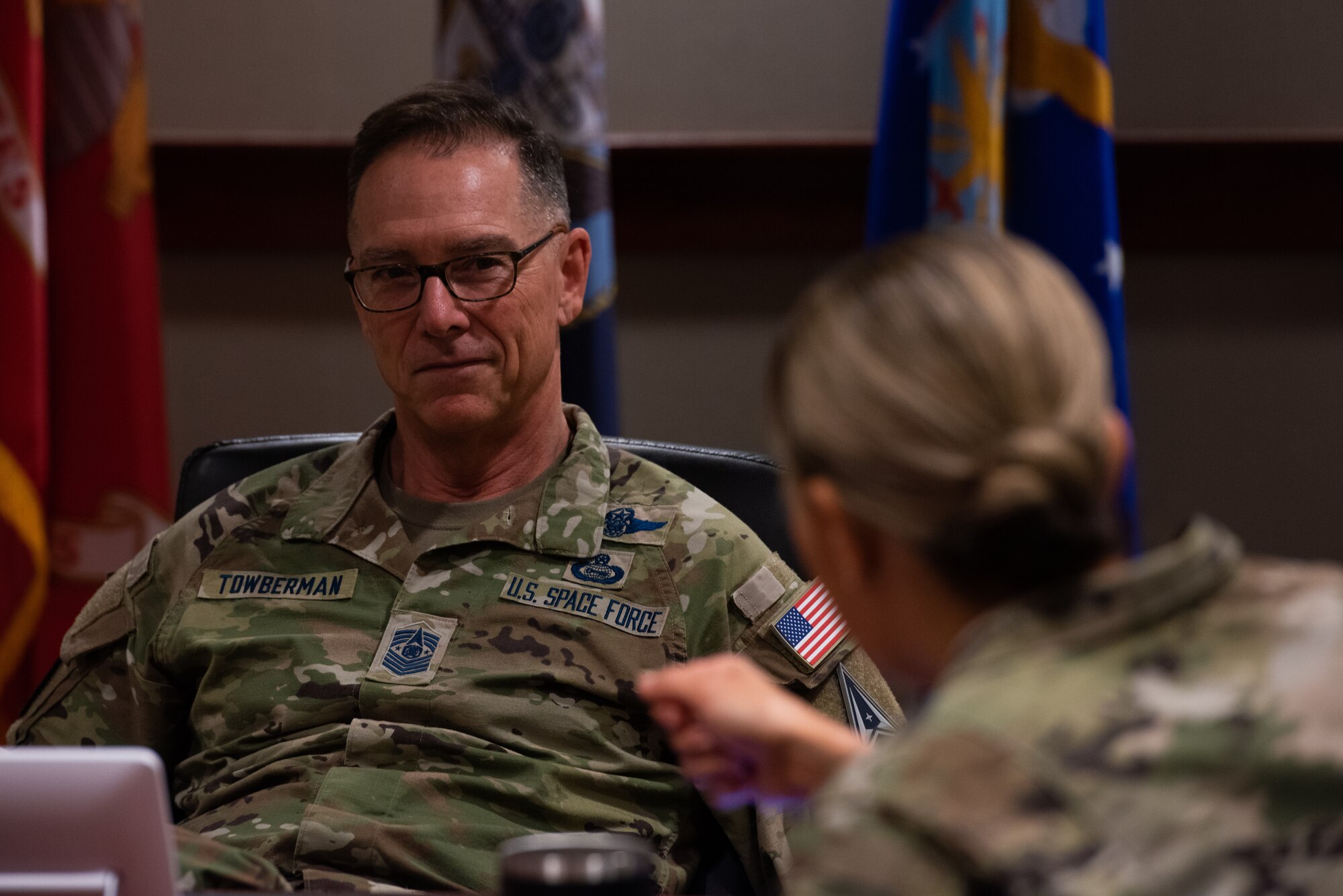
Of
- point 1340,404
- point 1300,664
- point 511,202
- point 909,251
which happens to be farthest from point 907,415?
point 1340,404

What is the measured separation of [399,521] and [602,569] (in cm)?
27

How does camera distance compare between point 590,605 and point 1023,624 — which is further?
point 590,605

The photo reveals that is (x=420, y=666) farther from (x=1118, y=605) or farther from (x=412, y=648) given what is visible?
(x=1118, y=605)

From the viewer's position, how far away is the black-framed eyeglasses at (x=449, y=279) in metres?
1.68

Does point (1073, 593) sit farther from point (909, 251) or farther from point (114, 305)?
point (114, 305)

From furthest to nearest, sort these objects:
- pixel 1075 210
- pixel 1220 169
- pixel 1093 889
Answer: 1. pixel 1220 169
2. pixel 1075 210
3. pixel 1093 889

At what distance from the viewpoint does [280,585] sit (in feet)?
5.37

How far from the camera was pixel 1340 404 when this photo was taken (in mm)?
2910

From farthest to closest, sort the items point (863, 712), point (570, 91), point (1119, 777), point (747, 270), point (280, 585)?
point (747, 270) → point (570, 91) → point (280, 585) → point (863, 712) → point (1119, 777)

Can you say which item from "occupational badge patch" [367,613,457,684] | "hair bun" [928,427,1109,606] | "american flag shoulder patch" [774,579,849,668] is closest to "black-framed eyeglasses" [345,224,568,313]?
"occupational badge patch" [367,613,457,684]

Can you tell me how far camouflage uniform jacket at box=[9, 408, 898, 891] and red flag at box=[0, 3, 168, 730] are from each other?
789 mm

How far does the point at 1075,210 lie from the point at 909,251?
1620mm

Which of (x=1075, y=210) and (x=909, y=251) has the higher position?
(x=909, y=251)

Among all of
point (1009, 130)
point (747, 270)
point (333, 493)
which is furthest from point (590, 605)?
point (747, 270)
